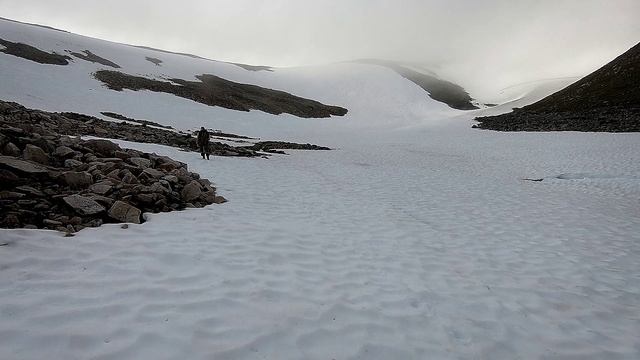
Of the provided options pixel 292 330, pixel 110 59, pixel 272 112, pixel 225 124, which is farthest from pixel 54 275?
pixel 110 59

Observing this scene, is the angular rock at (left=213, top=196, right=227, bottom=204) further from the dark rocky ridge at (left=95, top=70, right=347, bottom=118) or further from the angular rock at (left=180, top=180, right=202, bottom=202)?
the dark rocky ridge at (left=95, top=70, right=347, bottom=118)

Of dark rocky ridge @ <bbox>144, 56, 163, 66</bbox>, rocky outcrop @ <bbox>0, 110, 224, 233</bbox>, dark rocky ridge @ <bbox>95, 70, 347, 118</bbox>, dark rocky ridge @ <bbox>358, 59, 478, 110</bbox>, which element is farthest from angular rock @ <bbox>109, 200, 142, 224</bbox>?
dark rocky ridge @ <bbox>358, 59, 478, 110</bbox>

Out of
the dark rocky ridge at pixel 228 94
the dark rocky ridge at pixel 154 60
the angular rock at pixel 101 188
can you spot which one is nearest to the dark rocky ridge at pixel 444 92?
the dark rocky ridge at pixel 228 94

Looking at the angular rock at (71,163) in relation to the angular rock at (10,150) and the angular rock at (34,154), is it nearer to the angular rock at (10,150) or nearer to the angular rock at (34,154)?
the angular rock at (34,154)

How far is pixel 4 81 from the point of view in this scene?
34781 mm

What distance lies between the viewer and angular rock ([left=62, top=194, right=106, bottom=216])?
282 inches

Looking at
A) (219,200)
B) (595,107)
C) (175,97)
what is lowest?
(219,200)

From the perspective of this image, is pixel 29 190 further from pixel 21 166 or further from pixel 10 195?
pixel 21 166

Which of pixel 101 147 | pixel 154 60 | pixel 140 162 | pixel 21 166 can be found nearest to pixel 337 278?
pixel 21 166

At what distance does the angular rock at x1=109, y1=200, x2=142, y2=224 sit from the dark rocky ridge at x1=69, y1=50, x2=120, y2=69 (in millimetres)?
57804

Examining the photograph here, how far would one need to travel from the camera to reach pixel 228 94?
61.1 m

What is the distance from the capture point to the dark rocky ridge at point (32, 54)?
45.3m

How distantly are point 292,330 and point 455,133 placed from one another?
45.4 m

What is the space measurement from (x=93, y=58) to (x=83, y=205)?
61.0 m
